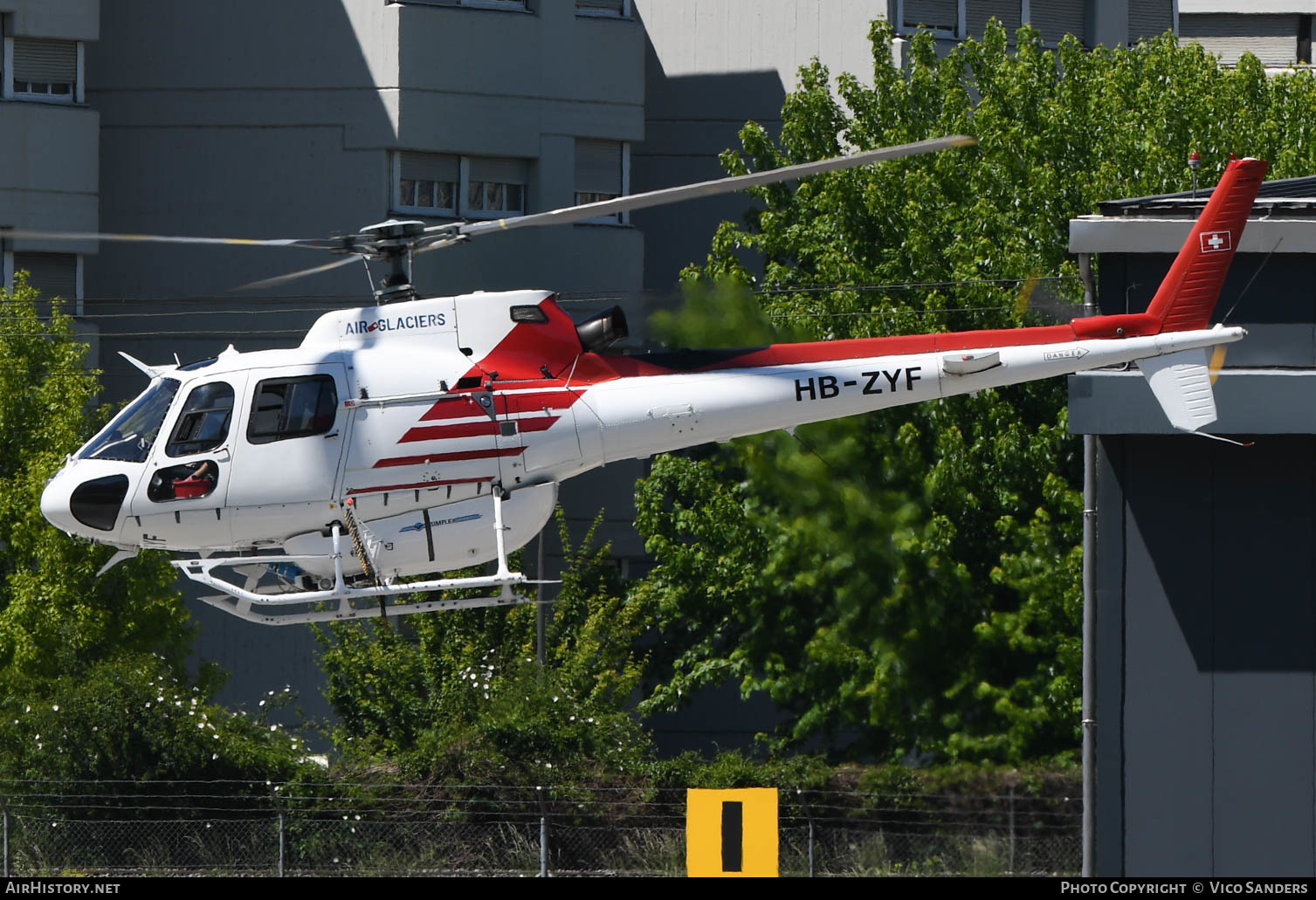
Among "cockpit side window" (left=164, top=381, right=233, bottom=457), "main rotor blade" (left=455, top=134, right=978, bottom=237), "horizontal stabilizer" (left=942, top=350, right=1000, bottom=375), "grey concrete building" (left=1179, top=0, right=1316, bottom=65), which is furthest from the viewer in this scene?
"grey concrete building" (left=1179, top=0, right=1316, bottom=65)

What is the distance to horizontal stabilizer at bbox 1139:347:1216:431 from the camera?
63.0 feet

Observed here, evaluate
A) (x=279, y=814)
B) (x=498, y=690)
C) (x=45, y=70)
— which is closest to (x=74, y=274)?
(x=45, y=70)

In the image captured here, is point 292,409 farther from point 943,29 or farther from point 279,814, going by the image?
point 943,29

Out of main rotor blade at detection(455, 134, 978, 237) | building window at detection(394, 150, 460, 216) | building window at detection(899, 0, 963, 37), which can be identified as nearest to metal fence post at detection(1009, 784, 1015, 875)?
main rotor blade at detection(455, 134, 978, 237)

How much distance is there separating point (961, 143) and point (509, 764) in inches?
526

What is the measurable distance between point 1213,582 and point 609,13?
21.4 m

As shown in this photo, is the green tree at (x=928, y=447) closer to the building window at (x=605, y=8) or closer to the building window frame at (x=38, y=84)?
the building window at (x=605, y=8)

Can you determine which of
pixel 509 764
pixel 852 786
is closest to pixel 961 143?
pixel 852 786

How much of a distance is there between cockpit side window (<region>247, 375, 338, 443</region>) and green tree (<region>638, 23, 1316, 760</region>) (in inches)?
Answer: 290

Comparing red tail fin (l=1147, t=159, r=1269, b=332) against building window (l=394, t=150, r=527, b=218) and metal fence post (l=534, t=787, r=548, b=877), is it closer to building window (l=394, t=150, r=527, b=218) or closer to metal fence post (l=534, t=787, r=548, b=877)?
metal fence post (l=534, t=787, r=548, b=877)

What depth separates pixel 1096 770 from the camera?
20.2 metres

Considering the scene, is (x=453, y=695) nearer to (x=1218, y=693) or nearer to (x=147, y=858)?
(x=147, y=858)

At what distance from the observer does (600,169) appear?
38.2 meters

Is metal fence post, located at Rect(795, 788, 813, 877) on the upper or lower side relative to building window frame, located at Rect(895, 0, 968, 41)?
lower
